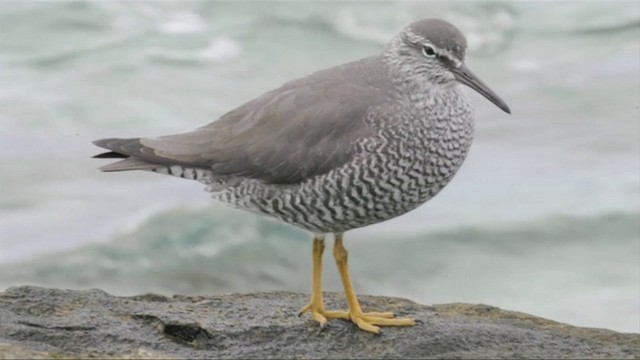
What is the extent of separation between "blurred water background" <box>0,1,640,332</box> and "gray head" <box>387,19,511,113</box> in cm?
519

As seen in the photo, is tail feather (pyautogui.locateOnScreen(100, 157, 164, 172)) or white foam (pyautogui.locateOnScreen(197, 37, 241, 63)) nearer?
tail feather (pyautogui.locateOnScreen(100, 157, 164, 172))

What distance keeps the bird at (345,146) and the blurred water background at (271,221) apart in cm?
492

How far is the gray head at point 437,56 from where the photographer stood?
27.7 feet

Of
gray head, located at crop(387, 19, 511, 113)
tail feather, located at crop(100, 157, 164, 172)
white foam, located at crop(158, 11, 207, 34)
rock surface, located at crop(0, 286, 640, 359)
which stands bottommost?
rock surface, located at crop(0, 286, 640, 359)

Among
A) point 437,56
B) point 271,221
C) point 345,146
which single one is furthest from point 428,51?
point 271,221

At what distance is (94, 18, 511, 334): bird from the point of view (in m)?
8.07

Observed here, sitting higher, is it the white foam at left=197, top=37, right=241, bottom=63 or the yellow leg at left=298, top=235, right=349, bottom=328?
the white foam at left=197, top=37, right=241, bottom=63

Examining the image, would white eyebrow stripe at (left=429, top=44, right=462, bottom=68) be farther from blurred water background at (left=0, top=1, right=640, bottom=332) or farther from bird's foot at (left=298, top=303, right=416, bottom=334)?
blurred water background at (left=0, top=1, right=640, bottom=332)

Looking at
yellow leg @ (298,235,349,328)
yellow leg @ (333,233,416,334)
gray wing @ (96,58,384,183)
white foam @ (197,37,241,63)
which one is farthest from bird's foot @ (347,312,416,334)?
white foam @ (197,37,241,63)

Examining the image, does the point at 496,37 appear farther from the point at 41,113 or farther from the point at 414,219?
the point at 41,113

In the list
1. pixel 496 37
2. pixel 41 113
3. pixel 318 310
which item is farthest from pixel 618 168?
pixel 318 310

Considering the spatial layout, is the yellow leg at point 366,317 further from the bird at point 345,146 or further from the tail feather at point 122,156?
the tail feather at point 122,156

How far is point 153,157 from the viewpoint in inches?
341

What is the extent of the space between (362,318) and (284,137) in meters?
1.27
